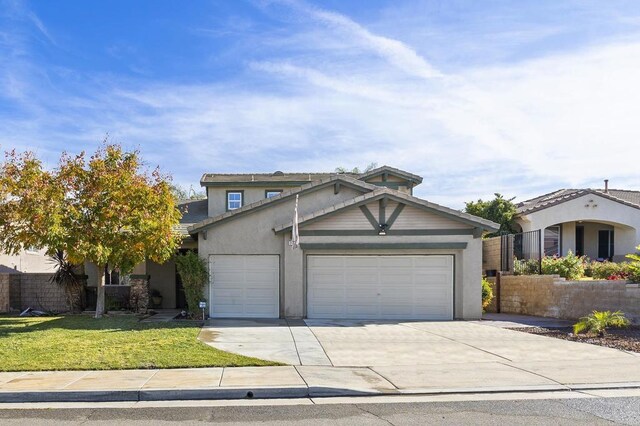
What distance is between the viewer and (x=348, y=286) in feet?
57.9

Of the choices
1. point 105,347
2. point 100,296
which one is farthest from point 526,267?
point 100,296

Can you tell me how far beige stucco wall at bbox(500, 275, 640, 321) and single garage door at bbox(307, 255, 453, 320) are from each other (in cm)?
312

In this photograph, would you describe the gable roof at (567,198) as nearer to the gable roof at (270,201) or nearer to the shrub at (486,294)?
the shrub at (486,294)

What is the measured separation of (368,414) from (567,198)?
21.9 metres

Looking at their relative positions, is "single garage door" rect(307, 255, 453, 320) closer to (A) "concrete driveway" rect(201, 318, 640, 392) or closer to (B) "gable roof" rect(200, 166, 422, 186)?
(A) "concrete driveway" rect(201, 318, 640, 392)

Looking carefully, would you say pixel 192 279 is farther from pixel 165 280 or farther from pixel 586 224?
pixel 586 224

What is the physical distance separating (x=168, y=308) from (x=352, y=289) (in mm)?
7938

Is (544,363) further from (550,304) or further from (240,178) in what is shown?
(240,178)

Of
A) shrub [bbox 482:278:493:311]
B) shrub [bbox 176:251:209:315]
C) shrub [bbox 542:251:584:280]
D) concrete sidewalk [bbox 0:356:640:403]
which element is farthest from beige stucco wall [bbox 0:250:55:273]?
shrub [bbox 542:251:584:280]

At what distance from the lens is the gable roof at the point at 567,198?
25.5 meters

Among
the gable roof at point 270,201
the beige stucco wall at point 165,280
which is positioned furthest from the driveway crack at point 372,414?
the beige stucco wall at point 165,280

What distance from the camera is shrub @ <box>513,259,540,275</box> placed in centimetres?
1891

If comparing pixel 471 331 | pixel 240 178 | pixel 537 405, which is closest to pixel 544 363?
pixel 537 405

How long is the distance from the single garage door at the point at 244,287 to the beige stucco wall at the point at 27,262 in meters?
10.3
